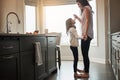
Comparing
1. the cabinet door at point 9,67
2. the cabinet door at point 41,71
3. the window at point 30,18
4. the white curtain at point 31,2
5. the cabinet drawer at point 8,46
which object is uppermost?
the white curtain at point 31,2

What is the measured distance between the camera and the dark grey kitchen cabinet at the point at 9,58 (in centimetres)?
252

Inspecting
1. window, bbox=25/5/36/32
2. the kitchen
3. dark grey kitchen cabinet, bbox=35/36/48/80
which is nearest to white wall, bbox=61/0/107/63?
the kitchen

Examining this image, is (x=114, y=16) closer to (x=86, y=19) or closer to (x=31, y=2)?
(x=86, y=19)

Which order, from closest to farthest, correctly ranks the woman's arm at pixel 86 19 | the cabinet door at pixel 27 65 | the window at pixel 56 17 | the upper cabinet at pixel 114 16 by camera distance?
the cabinet door at pixel 27 65
the woman's arm at pixel 86 19
the upper cabinet at pixel 114 16
the window at pixel 56 17

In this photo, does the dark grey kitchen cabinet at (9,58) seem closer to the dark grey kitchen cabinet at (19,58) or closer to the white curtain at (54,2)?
the dark grey kitchen cabinet at (19,58)

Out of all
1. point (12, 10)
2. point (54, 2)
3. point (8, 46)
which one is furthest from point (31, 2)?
point (8, 46)

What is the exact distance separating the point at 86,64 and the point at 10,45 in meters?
2.29

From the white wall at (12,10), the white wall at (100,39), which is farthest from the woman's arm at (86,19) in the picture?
the white wall at (12,10)

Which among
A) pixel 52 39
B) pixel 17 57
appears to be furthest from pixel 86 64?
pixel 17 57

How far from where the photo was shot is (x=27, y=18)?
27.1ft

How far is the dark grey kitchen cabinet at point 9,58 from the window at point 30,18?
533cm

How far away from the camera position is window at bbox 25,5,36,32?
8.21 meters

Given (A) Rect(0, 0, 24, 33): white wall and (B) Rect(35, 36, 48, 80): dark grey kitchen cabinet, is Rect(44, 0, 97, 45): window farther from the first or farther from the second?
(B) Rect(35, 36, 48, 80): dark grey kitchen cabinet

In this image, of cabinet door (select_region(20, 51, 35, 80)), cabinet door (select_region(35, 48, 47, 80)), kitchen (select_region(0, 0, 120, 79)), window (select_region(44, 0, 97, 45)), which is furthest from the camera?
window (select_region(44, 0, 97, 45))
